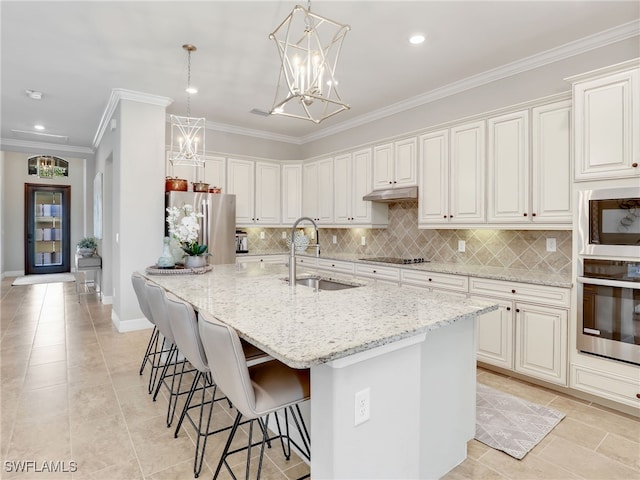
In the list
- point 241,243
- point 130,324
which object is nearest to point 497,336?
point 241,243

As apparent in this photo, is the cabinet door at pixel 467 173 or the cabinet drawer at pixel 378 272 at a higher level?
the cabinet door at pixel 467 173

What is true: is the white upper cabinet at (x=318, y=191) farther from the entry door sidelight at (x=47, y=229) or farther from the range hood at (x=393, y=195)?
the entry door sidelight at (x=47, y=229)

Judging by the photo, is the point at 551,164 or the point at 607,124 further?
the point at 551,164

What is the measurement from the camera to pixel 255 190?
570cm

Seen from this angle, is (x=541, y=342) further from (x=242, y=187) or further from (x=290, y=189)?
(x=242, y=187)

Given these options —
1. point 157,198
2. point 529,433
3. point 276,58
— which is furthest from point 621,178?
point 157,198

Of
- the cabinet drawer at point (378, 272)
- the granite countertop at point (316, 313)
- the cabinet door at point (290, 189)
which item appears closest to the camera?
the granite countertop at point (316, 313)

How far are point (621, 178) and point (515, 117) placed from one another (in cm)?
108

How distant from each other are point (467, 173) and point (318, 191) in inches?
97.3

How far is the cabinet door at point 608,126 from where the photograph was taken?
7.97 feet

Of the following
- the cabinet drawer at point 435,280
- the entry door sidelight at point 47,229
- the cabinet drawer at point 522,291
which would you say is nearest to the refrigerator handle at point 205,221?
the cabinet drawer at point 435,280

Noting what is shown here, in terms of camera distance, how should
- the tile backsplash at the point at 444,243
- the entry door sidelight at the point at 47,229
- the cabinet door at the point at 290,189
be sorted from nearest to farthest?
1. the tile backsplash at the point at 444,243
2. the cabinet door at the point at 290,189
3. the entry door sidelight at the point at 47,229

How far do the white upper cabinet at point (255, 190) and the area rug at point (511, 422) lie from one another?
397 cm

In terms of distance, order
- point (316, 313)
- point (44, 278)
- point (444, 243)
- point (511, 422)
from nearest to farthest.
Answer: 1. point (316, 313)
2. point (511, 422)
3. point (444, 243)
4. point (44, 278)
